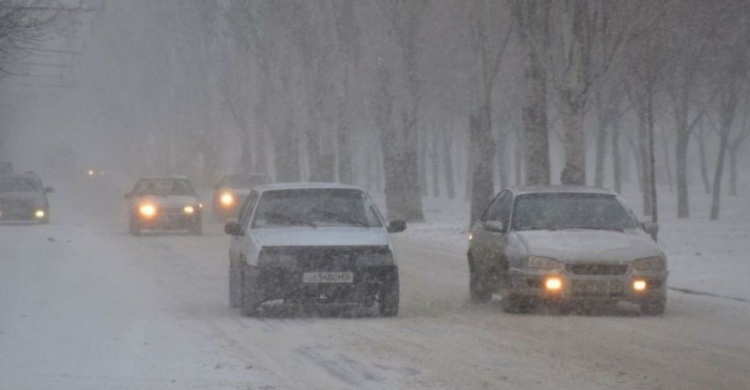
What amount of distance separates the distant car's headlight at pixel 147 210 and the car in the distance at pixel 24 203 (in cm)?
983

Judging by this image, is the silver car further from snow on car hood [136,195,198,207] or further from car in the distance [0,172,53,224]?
car in the distance [0,172,53,224]

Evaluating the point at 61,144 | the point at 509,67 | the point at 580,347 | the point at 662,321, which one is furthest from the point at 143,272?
the point at 61,144

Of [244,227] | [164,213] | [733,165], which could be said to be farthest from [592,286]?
[733,165]

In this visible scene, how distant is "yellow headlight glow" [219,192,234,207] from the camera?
45438 millimetres

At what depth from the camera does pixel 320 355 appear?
13.2 m

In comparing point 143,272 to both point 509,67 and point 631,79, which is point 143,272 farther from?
point 509,67

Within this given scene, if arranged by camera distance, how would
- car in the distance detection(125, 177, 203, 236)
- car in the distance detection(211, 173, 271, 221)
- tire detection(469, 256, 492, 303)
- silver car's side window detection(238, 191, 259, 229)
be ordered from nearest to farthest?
1. silver car's side window detection(238, 191, 259, 229)
2. tire detection(469, 256, 492, 303)
3. car in the distance detection(125, 177, 203, 236)
4. car in the distance detection(211, 173, 271, 221)

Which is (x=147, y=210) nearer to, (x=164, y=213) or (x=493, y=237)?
(x=164, y=213)

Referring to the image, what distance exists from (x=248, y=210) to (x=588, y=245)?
14.0ft

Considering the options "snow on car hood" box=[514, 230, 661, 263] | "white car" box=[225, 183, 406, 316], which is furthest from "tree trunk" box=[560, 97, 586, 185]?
"white car" box=[225, 183, 406, 316]

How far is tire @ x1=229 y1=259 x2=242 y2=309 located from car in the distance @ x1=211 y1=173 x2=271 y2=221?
26.3 m

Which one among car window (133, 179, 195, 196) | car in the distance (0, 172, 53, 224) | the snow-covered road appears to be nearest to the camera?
the snow-covered road

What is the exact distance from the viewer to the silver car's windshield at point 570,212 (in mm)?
17922

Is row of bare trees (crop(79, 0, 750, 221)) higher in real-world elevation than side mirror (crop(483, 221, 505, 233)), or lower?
higher
